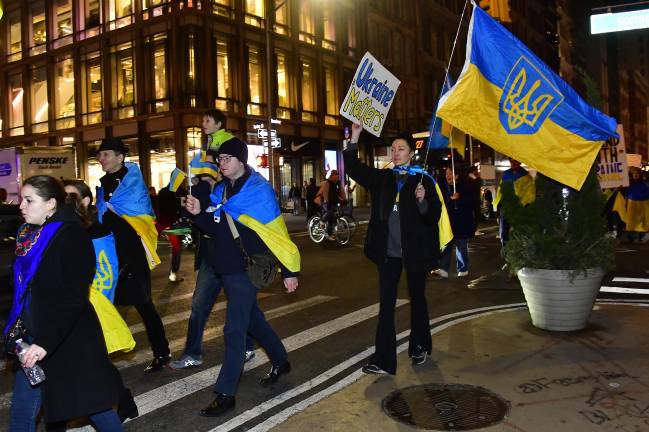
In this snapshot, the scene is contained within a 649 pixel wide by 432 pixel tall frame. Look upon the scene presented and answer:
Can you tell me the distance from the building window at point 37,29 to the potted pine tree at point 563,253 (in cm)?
3442

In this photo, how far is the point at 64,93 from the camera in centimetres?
3294

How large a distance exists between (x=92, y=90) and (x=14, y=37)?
885cm

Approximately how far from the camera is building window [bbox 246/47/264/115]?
29859mm

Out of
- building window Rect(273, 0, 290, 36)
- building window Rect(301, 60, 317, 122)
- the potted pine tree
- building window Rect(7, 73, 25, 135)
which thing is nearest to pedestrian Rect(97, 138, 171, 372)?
the potted pine tree

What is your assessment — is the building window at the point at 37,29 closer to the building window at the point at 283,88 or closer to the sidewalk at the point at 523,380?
the building window at the point at 283,88

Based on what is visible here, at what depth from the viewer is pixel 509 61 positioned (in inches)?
217

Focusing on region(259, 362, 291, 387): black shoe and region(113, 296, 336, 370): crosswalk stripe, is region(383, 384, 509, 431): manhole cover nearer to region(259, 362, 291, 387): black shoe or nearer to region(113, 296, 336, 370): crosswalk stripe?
region(259, 362, 291, 387): black shoe

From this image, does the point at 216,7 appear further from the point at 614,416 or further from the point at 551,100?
the point at 614,416

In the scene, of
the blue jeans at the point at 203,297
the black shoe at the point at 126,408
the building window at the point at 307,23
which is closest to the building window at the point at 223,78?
the building window at the point at 307,23

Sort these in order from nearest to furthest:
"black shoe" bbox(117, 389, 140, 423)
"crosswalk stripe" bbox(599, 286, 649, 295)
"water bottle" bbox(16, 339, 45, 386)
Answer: "water bottle" bbox(16, 339, 45, 386), "black shoe" bbox(117, 389, 140, 423), "crosswalk stripe" bbox(599, 286, 649, 295)

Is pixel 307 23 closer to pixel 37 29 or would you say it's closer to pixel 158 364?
pixel 37 29

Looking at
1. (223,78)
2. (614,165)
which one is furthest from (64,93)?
(614,165)

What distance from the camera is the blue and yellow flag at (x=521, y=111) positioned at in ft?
18.1

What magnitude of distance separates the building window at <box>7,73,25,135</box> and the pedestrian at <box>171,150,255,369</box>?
34.3 m
